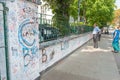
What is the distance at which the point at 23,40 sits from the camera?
4336 millimetres

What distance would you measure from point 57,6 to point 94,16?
20.9m

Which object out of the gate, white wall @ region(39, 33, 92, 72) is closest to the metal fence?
white wall @ region(39, 33, 92, 72)

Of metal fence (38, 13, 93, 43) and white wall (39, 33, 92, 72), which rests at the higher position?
metal fence (38, 13, 93, 43)

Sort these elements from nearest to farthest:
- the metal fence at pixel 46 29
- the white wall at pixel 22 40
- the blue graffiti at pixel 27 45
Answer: the white wall at pixel 22 40
the blue graffiti at pixel 27 45
the metal fence at pixel 46 29

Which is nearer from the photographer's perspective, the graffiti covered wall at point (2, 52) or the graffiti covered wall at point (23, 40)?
the graffiti covered wall at point (2, 52)

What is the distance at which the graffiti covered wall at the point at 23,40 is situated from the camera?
12.9 ft

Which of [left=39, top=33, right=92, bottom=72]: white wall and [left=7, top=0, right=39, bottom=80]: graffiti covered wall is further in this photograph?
[left=39, top=33, right=92, bottom=72]: white wall

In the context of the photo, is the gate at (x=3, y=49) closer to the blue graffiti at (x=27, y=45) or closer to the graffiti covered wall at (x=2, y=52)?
the graffiti covered wall at (x=2, y=52)

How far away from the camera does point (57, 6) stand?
1263 cm

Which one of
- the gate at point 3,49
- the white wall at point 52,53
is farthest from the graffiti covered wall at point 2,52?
the white wall at point 52,53

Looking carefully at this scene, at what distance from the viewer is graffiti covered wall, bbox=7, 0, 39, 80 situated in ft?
12.9

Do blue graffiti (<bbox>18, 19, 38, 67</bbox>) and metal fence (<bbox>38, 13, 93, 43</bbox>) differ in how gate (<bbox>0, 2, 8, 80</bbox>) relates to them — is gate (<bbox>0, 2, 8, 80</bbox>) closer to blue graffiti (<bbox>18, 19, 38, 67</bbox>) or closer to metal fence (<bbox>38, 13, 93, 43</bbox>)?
blue graffiti (<bbox>18, 19, 38, 67</bbox>)

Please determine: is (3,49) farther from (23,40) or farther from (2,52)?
(23,40)

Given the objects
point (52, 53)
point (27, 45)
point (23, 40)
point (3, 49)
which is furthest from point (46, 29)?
point (3, 49)
